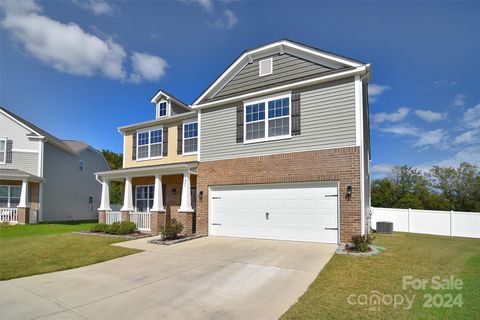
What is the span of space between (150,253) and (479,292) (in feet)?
28.8

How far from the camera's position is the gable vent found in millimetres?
12797

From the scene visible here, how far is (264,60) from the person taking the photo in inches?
513

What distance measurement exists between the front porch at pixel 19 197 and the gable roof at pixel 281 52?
1503 centimetres

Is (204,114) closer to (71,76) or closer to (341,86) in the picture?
(341,86)

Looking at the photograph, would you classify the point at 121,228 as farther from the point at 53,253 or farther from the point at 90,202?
the point at 90,202

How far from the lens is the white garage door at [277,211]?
10.6 metres

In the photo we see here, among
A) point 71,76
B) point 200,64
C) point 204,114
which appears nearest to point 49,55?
point 71,76

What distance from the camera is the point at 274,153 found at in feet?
39.1

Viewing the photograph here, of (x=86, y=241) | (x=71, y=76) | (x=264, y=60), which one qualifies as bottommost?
(x=86, y=241)

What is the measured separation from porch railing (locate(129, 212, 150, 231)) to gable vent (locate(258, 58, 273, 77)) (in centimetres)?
901

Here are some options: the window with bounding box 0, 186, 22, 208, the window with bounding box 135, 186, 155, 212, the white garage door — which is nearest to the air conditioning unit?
the white garage door

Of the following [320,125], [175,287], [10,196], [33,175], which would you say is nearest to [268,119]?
[320,125]

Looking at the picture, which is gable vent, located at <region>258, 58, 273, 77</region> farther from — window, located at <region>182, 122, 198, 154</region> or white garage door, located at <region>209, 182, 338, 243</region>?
white garage door, located at <region>209, 182, 338, 243</region>

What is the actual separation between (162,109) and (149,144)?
2366 millimetres
